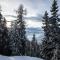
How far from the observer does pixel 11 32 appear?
46000 mm

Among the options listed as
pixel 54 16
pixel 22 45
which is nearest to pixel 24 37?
pixel 22 45

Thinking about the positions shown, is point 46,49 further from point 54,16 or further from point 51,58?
point 54,16

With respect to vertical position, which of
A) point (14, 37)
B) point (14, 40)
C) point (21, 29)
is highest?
point (21, 29)

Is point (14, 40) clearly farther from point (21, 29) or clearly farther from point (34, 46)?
point (34, 46)

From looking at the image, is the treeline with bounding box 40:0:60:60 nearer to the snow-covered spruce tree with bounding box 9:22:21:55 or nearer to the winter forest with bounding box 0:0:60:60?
the winter forest with bounding box 0:0:60:60

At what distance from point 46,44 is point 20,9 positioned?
18.3 metres

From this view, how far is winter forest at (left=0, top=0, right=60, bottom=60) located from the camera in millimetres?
32938

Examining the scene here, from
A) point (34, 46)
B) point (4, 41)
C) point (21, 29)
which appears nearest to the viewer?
point (4, 41)

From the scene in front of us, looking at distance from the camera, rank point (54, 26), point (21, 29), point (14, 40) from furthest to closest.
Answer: point (21, 29)
point (14, 40)
point (54, 26)

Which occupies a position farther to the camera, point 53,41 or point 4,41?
point 4,41

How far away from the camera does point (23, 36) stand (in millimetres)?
46750

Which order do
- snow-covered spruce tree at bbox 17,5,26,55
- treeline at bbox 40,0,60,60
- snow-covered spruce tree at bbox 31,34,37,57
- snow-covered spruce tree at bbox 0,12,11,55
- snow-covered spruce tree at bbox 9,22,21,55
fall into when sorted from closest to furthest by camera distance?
1. treeline at bbox 40,0,60,60
2. snow-covered spruce tree at bbox 0,12,11,55
3. snow-covered spruce tree at bbox 9,22,21,55
4. snow-covered spruce tree at bbox 17,5,26,55
5. snow-covered spruce tree at bbox 31,34,37,57

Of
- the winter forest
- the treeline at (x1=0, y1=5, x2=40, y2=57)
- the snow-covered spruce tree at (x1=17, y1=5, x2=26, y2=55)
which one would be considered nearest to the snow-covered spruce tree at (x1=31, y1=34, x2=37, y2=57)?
the winter forest

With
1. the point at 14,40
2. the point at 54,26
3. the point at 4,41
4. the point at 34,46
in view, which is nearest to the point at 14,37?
the point at 14,40
